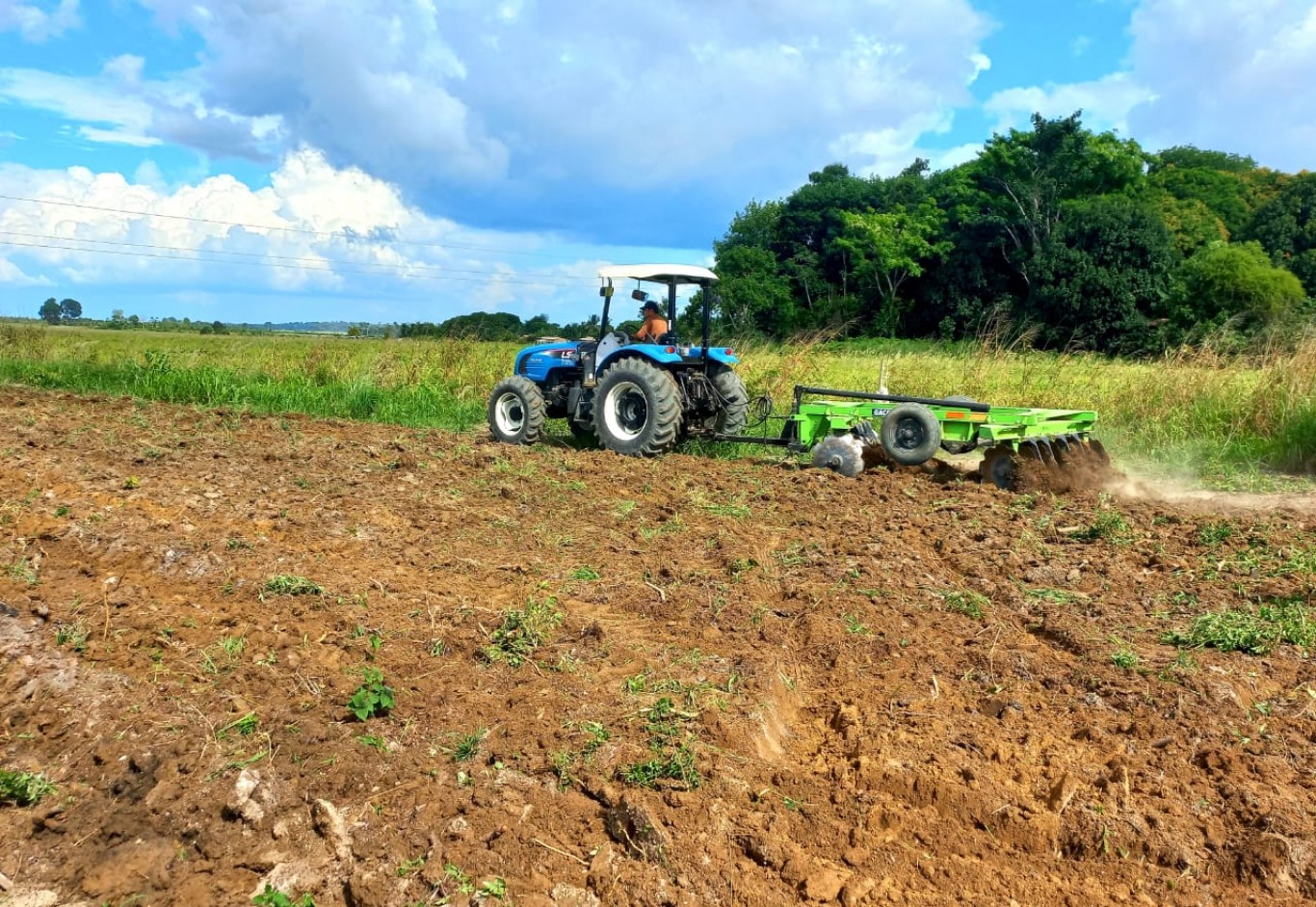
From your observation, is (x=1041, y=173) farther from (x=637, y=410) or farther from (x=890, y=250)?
(x=637, y=410)

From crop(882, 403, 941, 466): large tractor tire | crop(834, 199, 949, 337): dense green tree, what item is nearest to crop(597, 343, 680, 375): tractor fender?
crop(882, 403, 941, 466): large tractor tire

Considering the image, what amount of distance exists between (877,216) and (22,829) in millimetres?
41568

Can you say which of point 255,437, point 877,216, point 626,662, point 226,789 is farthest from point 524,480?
point 877,216

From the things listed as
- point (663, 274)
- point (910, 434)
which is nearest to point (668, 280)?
point (663, 274)

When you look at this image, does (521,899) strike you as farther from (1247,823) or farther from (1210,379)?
(1210,379)

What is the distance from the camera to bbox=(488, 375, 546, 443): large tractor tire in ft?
35.8

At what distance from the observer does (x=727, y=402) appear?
10.2m

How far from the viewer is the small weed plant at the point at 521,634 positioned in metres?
4.27

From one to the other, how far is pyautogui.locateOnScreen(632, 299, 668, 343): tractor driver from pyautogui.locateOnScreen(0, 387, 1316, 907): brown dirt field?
145 inches

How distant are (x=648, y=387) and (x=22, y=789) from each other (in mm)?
6856

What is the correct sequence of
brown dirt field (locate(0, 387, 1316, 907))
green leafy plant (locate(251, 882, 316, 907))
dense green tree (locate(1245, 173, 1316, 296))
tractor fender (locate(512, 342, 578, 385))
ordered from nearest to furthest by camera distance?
green leafy plant (locate(251, 882, 316, 907)) < brown dirt field (locate(0, 387, 1316, 907)) < tractor fender (locate(512, 342, 578, 385)) < dense green tree (locate(1245, 173, 1316, 296))

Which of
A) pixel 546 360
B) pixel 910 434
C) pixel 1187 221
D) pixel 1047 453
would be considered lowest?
pixel 1047 453

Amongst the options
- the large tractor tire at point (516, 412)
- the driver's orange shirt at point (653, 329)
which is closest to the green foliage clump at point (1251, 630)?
the driver's orange shirt at point (653, 329)

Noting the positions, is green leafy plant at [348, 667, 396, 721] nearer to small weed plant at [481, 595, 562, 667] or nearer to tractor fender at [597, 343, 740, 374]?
small weed plant at [481, 595, 562, 667]
